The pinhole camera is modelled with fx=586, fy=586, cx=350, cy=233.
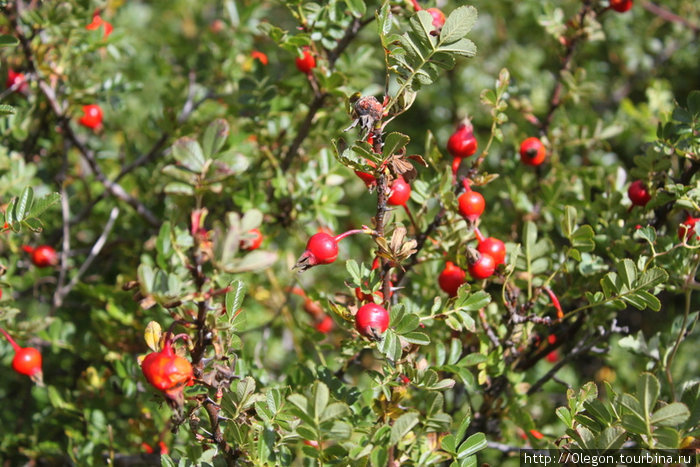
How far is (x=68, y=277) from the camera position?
1752mm

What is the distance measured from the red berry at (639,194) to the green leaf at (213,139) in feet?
2.88

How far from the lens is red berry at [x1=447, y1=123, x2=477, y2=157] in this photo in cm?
126

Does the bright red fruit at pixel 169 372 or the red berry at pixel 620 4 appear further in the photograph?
the red berry at pixel 620 4

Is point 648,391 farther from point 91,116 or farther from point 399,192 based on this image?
point 91,116

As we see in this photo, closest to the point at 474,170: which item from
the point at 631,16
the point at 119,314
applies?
the point at 119,314

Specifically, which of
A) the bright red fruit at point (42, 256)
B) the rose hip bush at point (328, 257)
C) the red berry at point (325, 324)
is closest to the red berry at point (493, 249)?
the rose hip bush at point (328, 257)

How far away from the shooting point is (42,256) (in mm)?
1609

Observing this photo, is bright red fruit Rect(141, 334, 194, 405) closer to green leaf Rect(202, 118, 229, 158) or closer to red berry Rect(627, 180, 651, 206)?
green leaf Rect(202, 118, 229, 158)

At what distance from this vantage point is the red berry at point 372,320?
0.95 metres

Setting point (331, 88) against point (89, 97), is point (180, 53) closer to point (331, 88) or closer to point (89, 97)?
point (89, 97)

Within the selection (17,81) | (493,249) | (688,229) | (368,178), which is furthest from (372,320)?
(17,81)

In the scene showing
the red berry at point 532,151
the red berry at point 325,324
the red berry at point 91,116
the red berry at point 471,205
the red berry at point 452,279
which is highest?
the red berry at point 471,205

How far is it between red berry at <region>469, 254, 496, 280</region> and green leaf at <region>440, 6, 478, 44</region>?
411mm

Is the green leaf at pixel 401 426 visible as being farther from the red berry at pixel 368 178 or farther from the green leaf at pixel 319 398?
the red berry at pixel 368 178
